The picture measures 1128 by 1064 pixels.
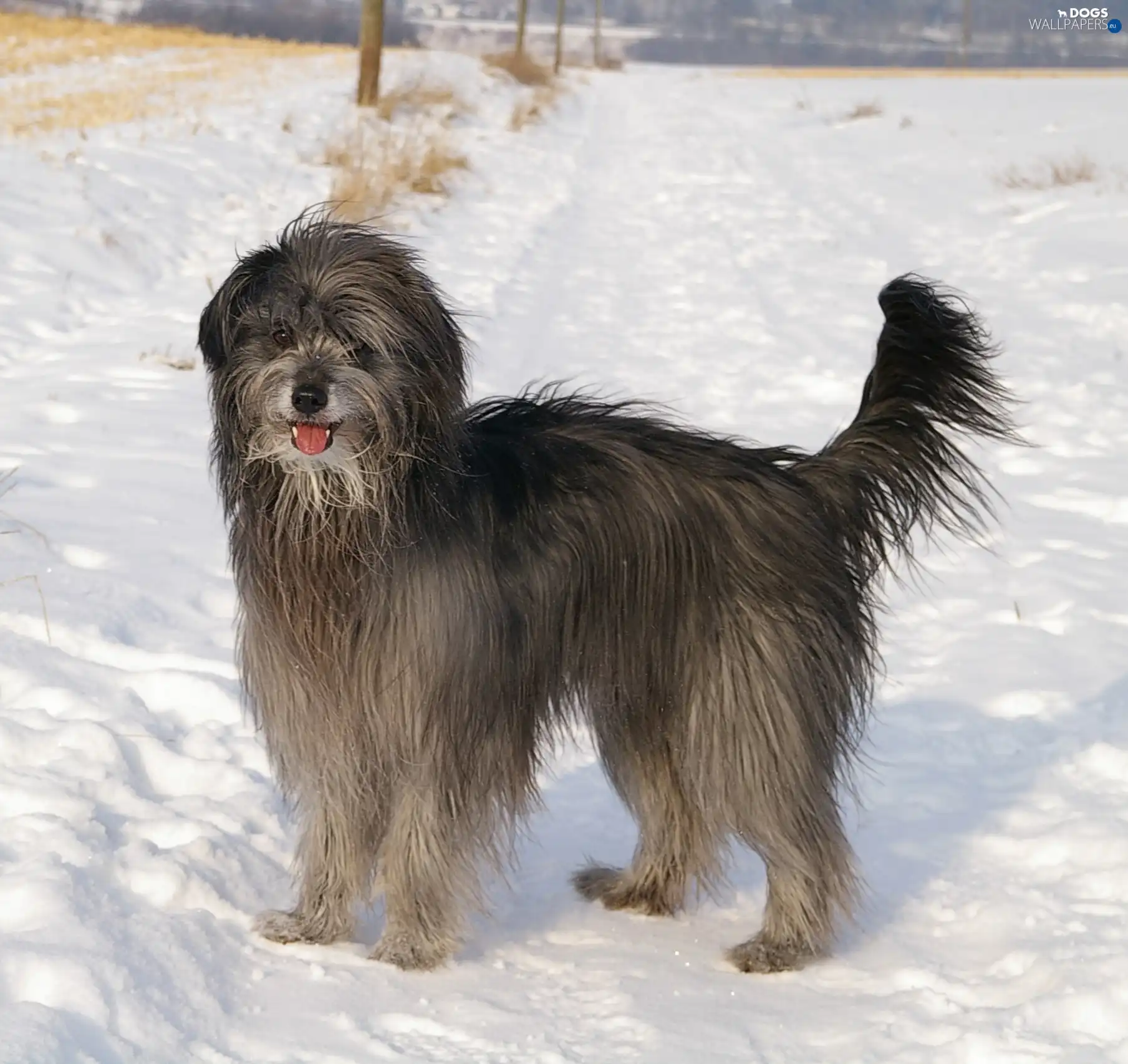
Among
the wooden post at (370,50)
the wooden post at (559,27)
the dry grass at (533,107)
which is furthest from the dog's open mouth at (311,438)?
the wooden post at (559,27)

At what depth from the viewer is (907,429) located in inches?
136

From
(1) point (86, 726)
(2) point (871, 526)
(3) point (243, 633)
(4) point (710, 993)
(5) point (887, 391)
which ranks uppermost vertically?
(5) point (887, 391)

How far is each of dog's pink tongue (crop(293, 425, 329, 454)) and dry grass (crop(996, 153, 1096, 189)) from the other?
13.6m

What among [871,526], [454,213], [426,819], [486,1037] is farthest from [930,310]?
[454,213]

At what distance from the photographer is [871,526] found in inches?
136

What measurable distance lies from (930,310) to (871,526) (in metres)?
0.51

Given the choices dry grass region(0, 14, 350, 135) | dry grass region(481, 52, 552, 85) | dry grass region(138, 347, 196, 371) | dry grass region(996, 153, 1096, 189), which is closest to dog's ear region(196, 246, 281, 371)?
dry grass region(138, 347, 196, 371)

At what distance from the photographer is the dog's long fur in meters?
2.88

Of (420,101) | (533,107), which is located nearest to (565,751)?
(420,101)

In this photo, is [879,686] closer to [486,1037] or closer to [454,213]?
[486,1037]

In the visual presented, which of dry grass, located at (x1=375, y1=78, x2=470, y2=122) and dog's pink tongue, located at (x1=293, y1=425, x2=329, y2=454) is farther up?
dry grass, located at (x1=375, y1=78, x2=470, y2=122)

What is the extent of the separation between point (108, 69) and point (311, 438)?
90.0ft

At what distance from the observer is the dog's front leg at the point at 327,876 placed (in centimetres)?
328

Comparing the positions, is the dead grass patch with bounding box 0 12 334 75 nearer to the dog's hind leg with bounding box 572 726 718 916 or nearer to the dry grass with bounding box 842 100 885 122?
the dry grass with bounding box 842 100 885 122
